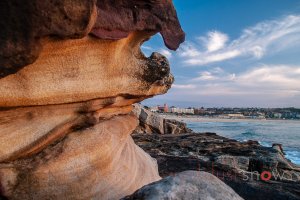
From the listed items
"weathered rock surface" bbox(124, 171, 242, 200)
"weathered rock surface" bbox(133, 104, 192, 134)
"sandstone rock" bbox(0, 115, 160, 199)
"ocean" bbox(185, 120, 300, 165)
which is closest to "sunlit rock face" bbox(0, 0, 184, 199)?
"sandstone rock" bbox(0, 115, 160, 199)

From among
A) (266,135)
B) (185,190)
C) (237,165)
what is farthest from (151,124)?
(266,135)

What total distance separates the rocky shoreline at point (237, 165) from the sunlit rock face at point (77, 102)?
312cm

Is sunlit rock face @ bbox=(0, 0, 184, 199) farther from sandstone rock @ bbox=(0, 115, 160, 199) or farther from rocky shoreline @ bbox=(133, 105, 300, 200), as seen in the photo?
rocky shoreline @ bbox=(133, 105, 300, 200)

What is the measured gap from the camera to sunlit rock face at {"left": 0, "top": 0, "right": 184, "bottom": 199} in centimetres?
312

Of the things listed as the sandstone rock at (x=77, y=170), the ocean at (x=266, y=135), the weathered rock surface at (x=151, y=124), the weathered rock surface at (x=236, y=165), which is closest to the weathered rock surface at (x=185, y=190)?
the sandstone rock at (x=77, y=170)

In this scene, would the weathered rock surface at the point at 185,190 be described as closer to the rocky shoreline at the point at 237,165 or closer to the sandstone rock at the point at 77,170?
the sandstone rock at the point at 77,170

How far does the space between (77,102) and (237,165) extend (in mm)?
6722

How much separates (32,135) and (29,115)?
18 centimetres

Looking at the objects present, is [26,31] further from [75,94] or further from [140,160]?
[140,160]

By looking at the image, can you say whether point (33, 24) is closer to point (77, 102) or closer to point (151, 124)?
point (77, 102)

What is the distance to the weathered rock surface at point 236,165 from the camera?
21.3ft

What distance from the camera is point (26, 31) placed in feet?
7.86

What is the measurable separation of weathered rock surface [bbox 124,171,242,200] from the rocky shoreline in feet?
11.2

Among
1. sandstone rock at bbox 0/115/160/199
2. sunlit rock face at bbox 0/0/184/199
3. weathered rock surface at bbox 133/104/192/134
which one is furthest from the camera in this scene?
weathered rock surface at bbox 133/104/192/134
